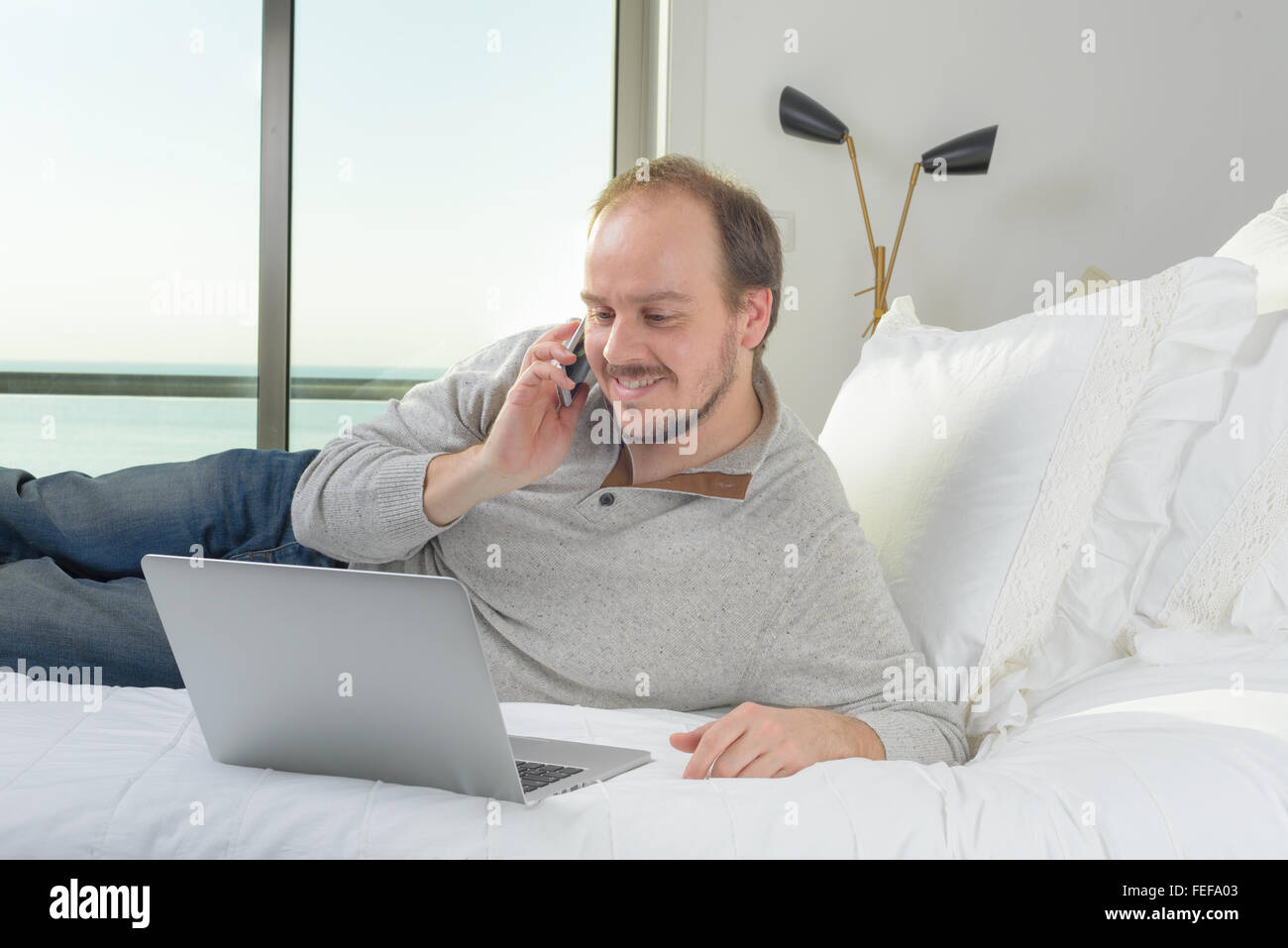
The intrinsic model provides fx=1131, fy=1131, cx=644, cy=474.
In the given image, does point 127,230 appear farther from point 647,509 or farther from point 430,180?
point 647,509

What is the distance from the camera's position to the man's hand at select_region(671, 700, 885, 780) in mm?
933

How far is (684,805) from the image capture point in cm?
81

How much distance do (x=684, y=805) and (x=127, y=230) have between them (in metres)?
2.52

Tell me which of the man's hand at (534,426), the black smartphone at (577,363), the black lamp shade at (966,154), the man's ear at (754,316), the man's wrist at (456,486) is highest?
the black lamp shade at (966,154)

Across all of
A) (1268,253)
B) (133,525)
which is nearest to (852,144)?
(1268,253)

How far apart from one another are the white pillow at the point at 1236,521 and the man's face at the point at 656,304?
56cm

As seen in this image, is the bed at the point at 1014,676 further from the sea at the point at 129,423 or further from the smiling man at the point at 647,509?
the sea at the point at 129,423

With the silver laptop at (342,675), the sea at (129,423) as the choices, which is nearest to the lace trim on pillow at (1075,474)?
the silver laptop at (342,675)

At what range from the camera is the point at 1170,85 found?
263 centimetres

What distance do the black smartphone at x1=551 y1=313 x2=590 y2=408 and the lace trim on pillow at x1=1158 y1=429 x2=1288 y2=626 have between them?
71 cm

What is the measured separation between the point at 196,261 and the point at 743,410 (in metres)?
1.96

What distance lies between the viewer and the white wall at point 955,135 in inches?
104

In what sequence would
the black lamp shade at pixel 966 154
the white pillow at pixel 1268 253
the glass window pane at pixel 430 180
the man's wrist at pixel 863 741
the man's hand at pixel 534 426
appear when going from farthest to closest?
the glass window pane at pixel 430 180, the black lamp shade at pixel 966 154, the white pillow at pixel 1268 253, the man's hand at pixel 534 426, the man's wrist at pixel 863 741

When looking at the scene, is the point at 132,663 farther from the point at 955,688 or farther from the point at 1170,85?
the point at 1170,85
